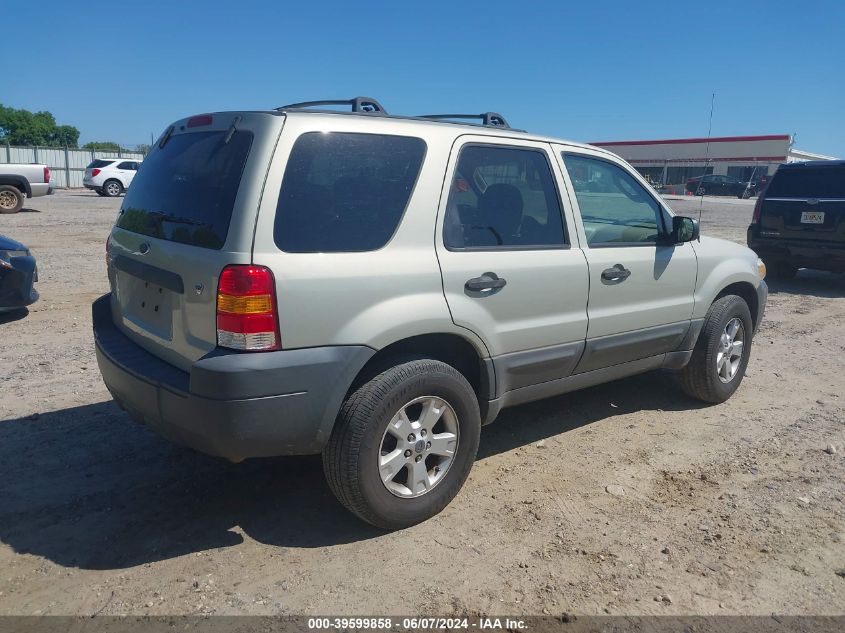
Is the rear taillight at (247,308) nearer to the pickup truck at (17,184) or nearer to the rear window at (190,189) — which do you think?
the rear window at (190,189)

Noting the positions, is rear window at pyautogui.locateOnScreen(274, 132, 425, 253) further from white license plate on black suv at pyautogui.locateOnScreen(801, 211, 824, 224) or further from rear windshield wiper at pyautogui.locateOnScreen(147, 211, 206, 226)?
white license plate on black suv at pyautogui.locateOnScreen(801, 211, 824, 224)

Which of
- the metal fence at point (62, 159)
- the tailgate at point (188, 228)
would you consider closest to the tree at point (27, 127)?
the metal fence at point (62, 159)

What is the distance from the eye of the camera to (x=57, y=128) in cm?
7975

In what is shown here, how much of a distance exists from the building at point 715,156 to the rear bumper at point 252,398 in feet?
148

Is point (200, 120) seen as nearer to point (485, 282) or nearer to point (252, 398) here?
point (252, 398)

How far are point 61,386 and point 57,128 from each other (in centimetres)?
8698

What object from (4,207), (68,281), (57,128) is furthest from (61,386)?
(57,128)

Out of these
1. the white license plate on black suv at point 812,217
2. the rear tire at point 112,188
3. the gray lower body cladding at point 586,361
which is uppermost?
the white license plate on black suv at point 812,217

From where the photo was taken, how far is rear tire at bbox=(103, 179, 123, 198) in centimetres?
2818

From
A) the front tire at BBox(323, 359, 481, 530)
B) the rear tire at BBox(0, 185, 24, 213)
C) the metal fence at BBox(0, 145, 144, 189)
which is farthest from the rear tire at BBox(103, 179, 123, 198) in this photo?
the front tire at BBox(323, 359, 481, 530)

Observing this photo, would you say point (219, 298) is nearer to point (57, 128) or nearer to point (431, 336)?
point (431, 336)

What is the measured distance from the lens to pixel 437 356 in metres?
3.66

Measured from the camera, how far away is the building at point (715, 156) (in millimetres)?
46469

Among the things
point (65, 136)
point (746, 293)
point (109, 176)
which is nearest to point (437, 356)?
point (746, 293)
